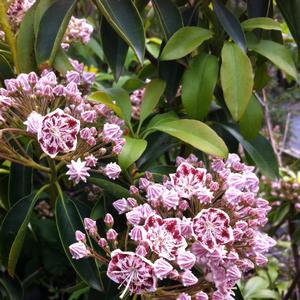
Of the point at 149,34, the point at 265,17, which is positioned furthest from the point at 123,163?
the point at 149,34

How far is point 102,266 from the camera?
964mm

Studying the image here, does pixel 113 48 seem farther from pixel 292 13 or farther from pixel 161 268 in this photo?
pixel 161 268

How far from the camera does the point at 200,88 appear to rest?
1.01 m

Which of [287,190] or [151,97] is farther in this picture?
[287,190]

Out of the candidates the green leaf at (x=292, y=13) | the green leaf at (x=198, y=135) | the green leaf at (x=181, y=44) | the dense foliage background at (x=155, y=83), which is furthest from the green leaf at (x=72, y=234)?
the green leaf at (x=292, y=13)

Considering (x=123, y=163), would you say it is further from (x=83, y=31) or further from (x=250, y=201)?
(x=83, y=31)

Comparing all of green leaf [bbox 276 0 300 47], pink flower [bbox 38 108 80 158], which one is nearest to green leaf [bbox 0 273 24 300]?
pink flower [bbox 38 108 80 158]

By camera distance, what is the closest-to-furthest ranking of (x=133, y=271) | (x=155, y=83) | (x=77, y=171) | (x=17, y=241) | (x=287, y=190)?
(x=133, y=271) < (x=77, y=171) < (x=17, y=241) < (x=155, y=83) < (x=287, y=190)

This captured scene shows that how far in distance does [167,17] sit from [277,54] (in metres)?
0.23

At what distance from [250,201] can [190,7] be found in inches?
20.8

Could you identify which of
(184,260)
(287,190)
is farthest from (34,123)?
(287,190)

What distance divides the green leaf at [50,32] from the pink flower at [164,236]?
370mm

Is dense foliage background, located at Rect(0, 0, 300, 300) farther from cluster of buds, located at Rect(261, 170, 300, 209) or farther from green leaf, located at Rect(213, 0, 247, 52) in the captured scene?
cluster of buds, located at Rect(261, 170, 300, 209)

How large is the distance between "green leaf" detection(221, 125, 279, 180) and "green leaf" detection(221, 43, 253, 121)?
0.72 feet
